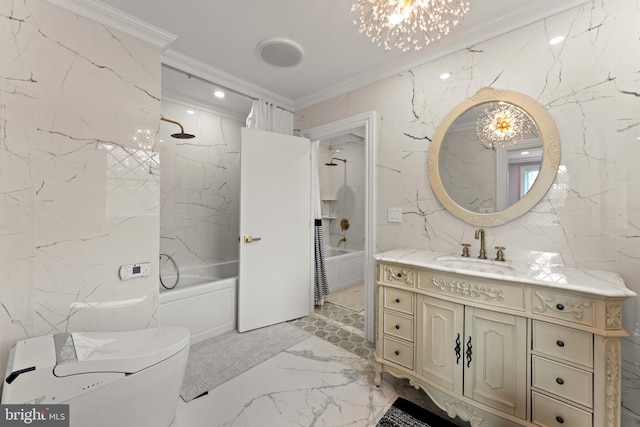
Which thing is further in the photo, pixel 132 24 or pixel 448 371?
pixel 132 24

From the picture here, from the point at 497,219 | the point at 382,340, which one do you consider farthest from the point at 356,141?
the point at 382,340

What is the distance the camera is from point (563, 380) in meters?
1.18

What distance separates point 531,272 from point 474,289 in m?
0.32

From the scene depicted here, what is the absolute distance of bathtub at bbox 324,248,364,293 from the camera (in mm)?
3891

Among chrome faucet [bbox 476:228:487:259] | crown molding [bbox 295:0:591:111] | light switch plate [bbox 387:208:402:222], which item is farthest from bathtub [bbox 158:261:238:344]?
crown molding [bbox 295:0:591:111]

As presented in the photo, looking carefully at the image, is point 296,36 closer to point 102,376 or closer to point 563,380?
point 102,376

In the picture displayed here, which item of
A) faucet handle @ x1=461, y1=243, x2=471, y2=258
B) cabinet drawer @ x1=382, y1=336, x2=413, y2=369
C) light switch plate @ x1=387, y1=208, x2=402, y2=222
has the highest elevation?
light switch plate @ x1=387, y1=208, x2=402, y2=222

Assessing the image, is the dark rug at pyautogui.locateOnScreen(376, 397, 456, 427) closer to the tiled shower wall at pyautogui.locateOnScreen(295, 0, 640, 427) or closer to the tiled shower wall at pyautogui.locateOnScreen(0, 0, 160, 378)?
the tiled shower wall at pyautogui.locateOnScreen(295, 0, 640, 427)

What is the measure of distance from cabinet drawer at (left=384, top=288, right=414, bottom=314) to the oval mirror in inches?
29.8

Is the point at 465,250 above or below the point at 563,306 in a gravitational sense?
above

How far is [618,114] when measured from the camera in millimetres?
1443

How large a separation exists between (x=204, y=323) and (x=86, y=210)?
1.41 meters

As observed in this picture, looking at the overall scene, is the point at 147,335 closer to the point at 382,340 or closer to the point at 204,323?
the point at 204,323

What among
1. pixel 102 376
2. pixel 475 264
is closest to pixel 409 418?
pixel 475 264
